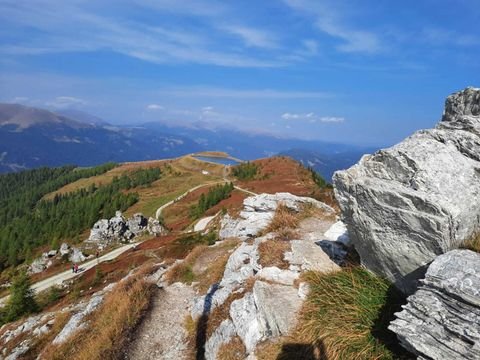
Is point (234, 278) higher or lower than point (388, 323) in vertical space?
lower

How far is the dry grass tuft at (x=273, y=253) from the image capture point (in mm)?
16469

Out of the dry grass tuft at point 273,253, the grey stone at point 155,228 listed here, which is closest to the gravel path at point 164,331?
the dry grass tuft at point 273,253

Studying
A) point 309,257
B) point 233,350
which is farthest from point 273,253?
point 233,350

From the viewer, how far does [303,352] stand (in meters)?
10.8

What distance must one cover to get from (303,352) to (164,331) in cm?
890

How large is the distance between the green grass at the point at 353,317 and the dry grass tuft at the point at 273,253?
3717 mm

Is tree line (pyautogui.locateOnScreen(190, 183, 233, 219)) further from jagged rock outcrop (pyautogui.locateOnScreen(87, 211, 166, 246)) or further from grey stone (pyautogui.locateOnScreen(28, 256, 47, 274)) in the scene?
grey stone (pyautogui.locateOnScreen(28, 256, 47, 274))

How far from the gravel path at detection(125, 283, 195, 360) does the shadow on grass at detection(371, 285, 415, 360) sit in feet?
28.9

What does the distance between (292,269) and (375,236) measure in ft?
17.5

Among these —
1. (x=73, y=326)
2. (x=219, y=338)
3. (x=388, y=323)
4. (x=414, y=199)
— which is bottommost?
(x=73, y=326)

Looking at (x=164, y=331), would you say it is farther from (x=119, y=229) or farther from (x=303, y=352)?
(x=119, y=229)

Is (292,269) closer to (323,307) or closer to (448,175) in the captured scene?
(323,307)

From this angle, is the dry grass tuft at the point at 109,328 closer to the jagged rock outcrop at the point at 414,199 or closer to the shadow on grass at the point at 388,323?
the shadow on grass at the point at 388,323

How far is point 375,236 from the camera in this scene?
10852 millimetres
